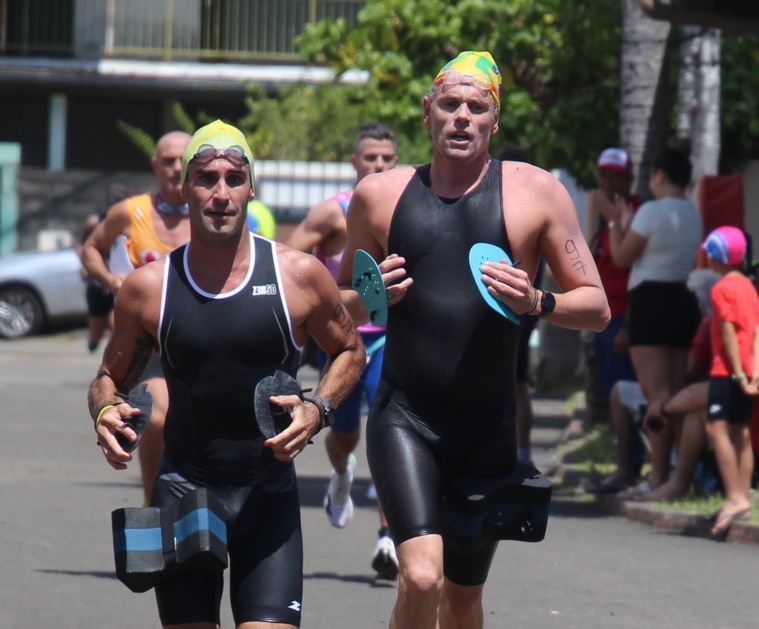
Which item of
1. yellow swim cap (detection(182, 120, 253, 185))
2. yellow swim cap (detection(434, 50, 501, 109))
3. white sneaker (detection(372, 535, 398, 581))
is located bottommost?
white sneaker (detection(372, 535, 398, 581))

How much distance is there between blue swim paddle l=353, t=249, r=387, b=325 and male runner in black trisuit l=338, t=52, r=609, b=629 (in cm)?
4

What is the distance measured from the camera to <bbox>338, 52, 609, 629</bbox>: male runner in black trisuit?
4.68m

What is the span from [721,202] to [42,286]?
14.0 m

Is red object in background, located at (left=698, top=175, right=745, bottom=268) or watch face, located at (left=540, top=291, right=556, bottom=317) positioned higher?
watch face, located at (left=540, top=291, right=556, bottom=317)

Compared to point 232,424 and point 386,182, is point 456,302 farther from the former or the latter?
point 232,424

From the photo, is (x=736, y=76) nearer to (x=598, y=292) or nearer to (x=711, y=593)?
(x=711, y=593)

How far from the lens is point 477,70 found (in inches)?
189

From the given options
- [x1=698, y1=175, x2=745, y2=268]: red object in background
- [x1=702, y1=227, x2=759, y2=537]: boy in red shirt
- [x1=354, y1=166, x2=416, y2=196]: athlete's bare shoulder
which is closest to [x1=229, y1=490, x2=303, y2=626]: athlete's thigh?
[x1=354, y1=166, x2=416, y2=196]: athlete's bare shoulder

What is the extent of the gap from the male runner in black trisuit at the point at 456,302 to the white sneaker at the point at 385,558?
2121mm

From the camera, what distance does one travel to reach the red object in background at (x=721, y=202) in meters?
10.3

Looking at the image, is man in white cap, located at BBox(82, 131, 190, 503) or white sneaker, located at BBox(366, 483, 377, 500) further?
white sneaker, located at BBox(366, 483, 377, 500)

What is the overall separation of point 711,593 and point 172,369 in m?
3.68

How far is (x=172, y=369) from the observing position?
4.37 m

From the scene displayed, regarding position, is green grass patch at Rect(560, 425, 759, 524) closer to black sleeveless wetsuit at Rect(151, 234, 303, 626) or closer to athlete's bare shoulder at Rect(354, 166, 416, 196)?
athlete's bare shoulder at Rect(354, 166, 416, 196)
